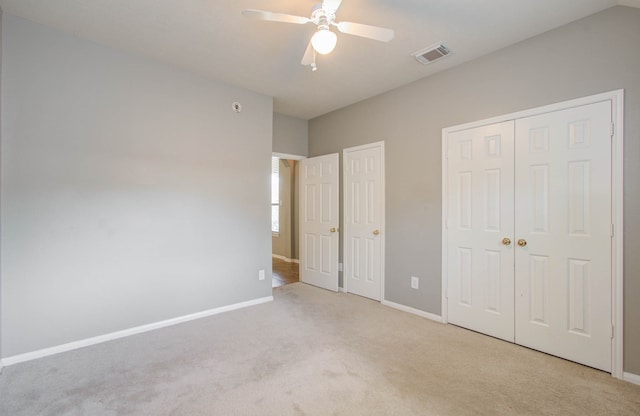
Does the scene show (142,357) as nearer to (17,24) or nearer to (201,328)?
(201,328)

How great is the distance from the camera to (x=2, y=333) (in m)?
2.22

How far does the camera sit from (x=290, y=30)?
Answer: 2410 millimetres

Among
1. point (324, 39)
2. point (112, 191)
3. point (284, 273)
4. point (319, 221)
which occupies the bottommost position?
point (284, 273)

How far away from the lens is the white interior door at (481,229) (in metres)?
2.69

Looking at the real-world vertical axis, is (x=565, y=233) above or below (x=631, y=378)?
above

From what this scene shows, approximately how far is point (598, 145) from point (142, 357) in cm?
405

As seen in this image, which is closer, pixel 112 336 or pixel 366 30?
pixel 366 30

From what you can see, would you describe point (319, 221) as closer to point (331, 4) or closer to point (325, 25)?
point (325, 25)

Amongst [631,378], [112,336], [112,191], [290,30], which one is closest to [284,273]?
[112,336]

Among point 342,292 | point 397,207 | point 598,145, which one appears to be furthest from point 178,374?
point 598,145

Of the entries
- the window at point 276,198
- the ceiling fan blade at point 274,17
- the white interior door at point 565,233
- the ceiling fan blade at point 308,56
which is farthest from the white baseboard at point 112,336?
the window at point 276,198

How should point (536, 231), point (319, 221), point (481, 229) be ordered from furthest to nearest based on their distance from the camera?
point (319, 221)
point (481, 229)
point (536, 231)

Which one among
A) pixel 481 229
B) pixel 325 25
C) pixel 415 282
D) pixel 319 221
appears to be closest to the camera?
pixel 325 25

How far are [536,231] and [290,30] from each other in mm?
2771
